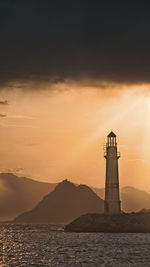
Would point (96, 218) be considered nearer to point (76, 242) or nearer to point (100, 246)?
point (76, 242)

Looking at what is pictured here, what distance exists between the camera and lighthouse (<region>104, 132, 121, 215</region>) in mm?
84750

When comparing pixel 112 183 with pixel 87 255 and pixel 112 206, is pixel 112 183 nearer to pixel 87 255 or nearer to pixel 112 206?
pixel 112 206

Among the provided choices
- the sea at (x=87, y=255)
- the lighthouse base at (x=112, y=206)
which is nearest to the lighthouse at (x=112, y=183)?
the lighthouse base at (x=112, y=206)

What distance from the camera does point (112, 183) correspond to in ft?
278

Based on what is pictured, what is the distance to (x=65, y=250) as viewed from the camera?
65.6 m

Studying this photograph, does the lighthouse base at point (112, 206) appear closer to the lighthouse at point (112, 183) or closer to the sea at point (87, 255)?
the lighthouse at point (112, 183)

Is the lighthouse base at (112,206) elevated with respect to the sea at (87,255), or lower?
elevated

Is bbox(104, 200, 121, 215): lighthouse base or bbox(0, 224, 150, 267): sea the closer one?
bbox(0, 224, 150, 267): sea

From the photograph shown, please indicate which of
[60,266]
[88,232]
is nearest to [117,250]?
[60,266]

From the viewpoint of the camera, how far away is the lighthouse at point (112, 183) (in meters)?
84.8

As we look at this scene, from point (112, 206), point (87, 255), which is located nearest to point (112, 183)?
point (112, 206)

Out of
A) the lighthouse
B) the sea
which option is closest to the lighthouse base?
the lighthouse

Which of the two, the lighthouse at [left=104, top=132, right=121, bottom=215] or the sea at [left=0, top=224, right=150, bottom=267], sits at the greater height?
the lighthouse at [left=104, top=132, right=121, bottom=215]

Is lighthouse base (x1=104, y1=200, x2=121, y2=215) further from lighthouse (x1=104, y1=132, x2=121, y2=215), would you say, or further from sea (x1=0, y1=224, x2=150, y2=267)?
sea (x1=0, y1=224, x2=150, y2=267)
